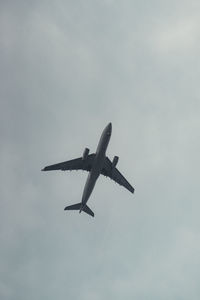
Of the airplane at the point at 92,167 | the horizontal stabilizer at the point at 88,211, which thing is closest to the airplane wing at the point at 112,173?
the airplane at the point at 92,167

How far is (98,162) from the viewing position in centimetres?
10144

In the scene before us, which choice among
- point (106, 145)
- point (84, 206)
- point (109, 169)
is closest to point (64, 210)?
point (84, 206)

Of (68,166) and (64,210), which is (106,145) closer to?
(68,166)

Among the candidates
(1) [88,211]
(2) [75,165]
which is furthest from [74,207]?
(2) [75,165]

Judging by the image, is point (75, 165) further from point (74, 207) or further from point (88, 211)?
point (88, 211)

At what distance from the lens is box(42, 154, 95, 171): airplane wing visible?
107 metres

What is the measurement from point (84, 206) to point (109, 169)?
9441 millimetres

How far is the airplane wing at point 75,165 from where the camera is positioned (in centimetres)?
10712

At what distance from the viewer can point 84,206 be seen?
110625 millimetres

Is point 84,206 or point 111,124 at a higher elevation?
point 111,124

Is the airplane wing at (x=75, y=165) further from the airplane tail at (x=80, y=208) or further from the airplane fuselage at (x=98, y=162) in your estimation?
the airplane tail at (x=80, y=208)

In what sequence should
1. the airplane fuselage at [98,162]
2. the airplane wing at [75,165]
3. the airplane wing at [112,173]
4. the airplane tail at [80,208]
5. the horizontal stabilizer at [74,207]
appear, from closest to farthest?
the airplane fuselage at [98,162] < the airplane wing at [75,165] < the airplane wing at [112,173] < the airplane tail at [80,208] < the horizontal stabilizer at [74,207]

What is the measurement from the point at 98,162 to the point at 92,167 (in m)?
2.59

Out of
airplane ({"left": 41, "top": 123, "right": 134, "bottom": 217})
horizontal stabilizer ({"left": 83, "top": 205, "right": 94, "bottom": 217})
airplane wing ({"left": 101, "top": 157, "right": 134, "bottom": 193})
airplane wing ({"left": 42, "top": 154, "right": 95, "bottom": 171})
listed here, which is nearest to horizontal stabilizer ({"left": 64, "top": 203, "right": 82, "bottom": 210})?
airplane ({"left": 41, "top": 123, "right": 134, "bottom": 217})
